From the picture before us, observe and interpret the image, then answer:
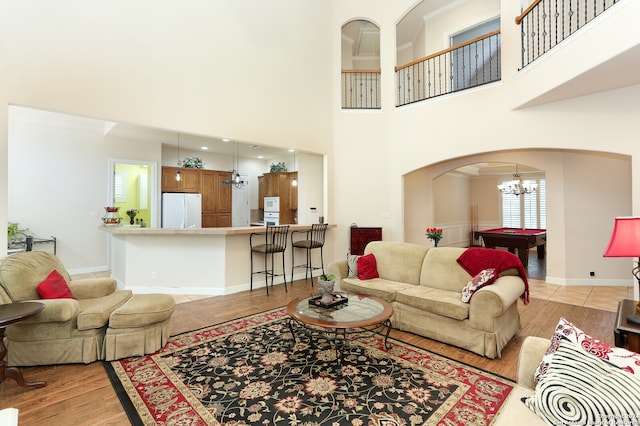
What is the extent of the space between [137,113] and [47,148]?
11.3 feet

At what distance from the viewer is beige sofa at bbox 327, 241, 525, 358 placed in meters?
2.90

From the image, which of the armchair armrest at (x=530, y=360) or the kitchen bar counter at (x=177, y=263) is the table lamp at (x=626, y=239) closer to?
the armchair armrest at (x=530, y=360)

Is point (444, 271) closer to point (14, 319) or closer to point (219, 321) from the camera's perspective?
point (219, 321)

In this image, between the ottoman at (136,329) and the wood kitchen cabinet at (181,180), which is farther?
the wood kitchen cabinet at (181,180)

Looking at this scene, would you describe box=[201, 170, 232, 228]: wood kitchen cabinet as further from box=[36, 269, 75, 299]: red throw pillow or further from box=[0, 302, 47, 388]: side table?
box=[0, 302, 47, 388]: side table

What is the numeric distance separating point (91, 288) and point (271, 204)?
5669 mm

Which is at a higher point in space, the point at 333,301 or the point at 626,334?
the point at 626,334

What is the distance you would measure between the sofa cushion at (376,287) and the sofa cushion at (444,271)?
0.82 ft

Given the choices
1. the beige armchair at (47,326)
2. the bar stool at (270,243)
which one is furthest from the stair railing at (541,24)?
the beige armchair at (47,326)

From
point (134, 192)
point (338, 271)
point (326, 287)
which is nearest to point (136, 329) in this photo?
point (326, 287)

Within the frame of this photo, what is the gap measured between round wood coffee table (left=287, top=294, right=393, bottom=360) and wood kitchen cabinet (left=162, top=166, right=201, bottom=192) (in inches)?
226

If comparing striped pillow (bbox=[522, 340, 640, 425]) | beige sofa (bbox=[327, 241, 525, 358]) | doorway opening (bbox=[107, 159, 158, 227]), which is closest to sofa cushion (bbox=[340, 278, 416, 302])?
beige sofa (bbox=[327, 241, 525, 358])

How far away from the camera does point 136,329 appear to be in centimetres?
292

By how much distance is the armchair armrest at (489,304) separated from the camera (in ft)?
9.25
